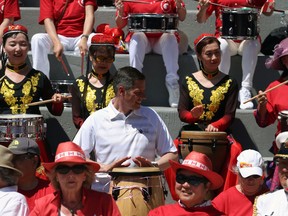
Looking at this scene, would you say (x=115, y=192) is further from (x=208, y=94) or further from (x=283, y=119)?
(x=208, y=94)

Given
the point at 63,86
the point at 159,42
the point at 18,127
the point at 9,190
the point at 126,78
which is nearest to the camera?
the point at 9,190

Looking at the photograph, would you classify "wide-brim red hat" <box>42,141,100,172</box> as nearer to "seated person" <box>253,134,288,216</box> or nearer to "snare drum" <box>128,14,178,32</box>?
"seated person" <box>253,134,288,216</box>

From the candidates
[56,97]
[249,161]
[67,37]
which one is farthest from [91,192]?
[67,37]

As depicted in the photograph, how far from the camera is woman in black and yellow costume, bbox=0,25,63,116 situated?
34.9ft

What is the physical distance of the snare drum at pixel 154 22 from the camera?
11.5 m

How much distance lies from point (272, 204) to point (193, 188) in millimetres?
658

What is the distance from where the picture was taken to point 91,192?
27.1 feet

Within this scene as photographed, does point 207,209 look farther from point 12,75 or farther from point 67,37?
point 67,37

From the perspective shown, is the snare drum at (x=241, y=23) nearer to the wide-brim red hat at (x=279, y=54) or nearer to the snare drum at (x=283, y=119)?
the wide-brim red hat at (x=279, y=54)

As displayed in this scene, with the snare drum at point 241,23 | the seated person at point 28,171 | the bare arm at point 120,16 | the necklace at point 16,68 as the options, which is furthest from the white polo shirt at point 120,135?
the bare arm at point 120,16

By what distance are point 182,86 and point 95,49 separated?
0.87m

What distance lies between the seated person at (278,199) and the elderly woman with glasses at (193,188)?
436 millimetres

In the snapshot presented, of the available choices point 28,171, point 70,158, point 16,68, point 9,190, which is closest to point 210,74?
point 16,68

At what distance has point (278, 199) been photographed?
329 inches
